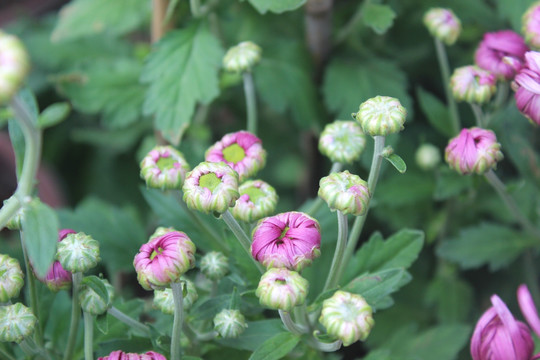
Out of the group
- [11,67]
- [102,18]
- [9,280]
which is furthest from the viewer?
[102,18]

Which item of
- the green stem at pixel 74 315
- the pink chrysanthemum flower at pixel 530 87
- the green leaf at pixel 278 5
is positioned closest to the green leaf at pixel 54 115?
the green stem at pixel 74 315

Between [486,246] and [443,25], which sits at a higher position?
[443,25]

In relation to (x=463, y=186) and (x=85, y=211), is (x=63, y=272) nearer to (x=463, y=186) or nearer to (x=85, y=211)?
(x=85, y=211)

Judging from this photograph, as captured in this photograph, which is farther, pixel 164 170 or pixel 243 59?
pixel 243 59

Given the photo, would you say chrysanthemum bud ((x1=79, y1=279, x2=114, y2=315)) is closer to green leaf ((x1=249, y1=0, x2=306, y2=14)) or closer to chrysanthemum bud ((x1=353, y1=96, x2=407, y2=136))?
chrysanthemum bud ((x1=353, y1=96, x2=407, y2=136))

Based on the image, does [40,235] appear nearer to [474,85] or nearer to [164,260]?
[164,260]

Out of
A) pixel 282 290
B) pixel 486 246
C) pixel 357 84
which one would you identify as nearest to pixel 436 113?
pixel 357 84
